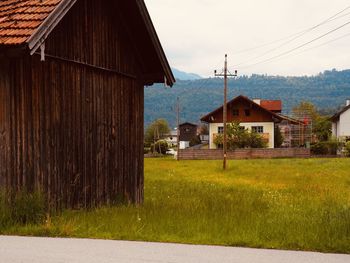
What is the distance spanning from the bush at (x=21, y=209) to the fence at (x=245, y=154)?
50256 millimetres

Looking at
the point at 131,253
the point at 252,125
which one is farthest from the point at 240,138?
the point at 131,253

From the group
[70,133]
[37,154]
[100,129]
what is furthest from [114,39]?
[37,154]

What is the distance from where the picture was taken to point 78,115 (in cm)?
1173

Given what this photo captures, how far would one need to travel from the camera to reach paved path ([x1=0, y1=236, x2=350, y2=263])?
263 inches

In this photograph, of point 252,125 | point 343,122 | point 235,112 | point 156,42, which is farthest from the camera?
point 343,122

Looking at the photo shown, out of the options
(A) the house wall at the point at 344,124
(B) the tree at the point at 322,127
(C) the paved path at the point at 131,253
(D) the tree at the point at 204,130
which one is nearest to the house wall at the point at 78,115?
(C) the paved path at the point at 131,253

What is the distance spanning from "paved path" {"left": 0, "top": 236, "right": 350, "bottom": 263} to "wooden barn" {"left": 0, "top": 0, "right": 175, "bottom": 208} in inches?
115

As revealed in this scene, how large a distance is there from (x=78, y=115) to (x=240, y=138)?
2076 inches

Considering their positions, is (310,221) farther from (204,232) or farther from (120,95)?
(120,95)

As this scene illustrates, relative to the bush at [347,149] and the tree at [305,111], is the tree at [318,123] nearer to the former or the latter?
the tree at [305,111]

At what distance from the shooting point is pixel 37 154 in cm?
1021

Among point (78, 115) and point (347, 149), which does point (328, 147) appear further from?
point (78, 115)

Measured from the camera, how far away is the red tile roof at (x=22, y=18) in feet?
29.8

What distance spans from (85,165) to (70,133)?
1.03m
